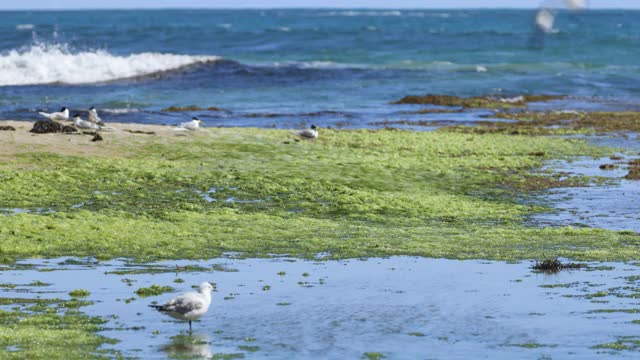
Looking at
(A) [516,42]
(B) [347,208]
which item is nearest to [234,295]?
(B) [347,208]

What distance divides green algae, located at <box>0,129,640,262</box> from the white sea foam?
34.5 meters

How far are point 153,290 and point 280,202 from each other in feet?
25.8

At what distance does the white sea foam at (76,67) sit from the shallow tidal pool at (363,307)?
46.9m

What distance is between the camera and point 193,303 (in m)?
12.8

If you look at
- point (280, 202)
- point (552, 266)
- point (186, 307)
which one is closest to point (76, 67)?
point (280, 202)

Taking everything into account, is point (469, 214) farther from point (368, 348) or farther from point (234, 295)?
point (368, 348)

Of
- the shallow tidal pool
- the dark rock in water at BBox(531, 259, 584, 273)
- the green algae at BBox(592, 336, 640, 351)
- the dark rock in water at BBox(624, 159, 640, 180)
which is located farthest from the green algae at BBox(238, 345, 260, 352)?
the dark rock in water at BBox(624, 159, 640, 180)

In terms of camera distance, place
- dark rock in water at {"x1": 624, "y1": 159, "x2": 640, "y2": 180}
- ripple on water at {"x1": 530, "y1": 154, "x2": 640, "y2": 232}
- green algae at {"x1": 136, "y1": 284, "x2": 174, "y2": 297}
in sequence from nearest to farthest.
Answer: green algae at {"x1": 136, "y1": 284, "x2": 174, "y2": 297}, ripple on water at {"x1": 530, "y1": 154, "x2": 640, "y2": 232}, dark rock in water at {"x1": 624, "y1": 159, "x2": 640, "y2": 180}

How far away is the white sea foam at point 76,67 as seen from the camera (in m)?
63.8

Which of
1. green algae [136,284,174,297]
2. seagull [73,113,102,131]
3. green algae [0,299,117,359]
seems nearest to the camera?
green algae [0,299,117,359]

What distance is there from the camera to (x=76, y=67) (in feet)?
221

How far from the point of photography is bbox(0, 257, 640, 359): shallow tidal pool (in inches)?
498

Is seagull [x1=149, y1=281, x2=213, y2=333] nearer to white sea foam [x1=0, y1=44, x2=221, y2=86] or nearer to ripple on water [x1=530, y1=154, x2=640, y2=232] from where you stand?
ripple on water [x1=530, y1=154, x2=640, y2=232]

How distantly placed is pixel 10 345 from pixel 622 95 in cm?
4677
